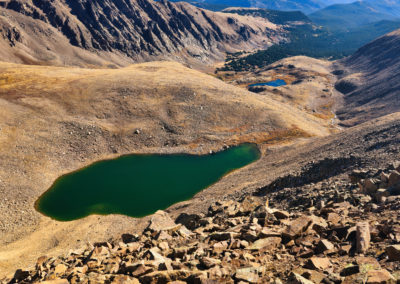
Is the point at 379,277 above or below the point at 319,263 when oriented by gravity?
above

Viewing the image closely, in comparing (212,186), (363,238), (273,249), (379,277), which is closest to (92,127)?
(212,186)

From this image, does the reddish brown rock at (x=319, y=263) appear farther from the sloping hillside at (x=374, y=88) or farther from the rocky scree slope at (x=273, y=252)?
the sloping hillside at (x=374, y=88)

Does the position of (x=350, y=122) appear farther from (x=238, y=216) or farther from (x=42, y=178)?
(x=42, y=178)

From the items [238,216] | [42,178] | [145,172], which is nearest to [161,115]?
[145,172]

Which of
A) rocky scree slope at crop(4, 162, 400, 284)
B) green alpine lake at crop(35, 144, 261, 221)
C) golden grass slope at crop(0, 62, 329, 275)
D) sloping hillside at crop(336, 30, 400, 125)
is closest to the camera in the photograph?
rocky scree slope at crop(4, 162, 400, 284)

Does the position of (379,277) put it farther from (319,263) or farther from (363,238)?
(363,238)

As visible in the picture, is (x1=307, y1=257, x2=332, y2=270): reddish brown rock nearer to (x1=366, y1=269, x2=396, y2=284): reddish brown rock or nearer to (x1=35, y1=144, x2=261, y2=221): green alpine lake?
(x1=366, y1=269, x2=396, y2=284): reddish brown rock

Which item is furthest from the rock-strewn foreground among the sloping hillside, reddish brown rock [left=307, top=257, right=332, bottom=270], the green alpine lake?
the sloping hillside
